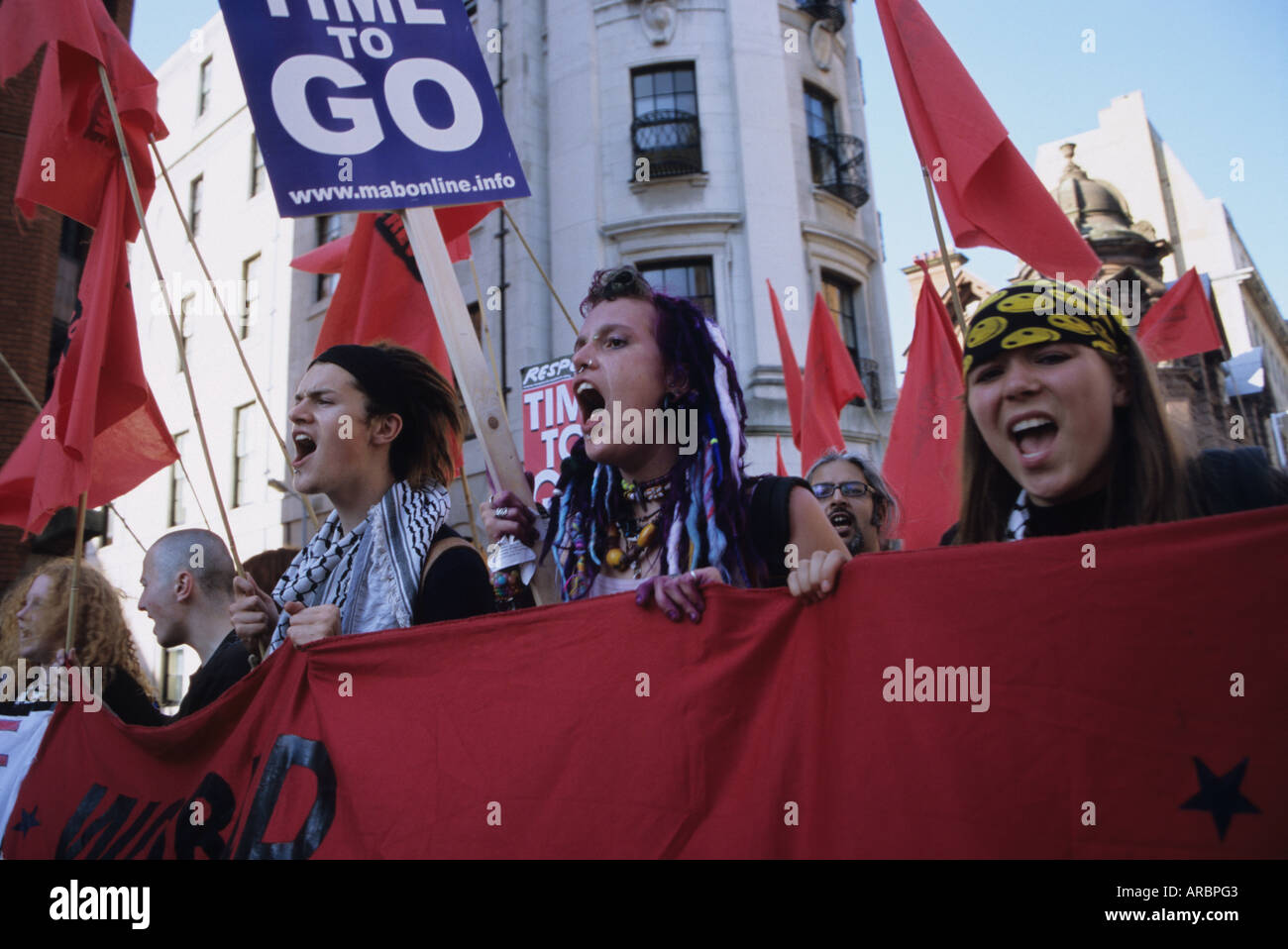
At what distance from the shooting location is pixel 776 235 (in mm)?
13992

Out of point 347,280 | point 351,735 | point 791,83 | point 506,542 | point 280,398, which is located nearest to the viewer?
point 351,735

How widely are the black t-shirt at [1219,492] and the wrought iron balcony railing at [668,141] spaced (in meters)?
12.9

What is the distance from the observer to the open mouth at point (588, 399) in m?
2.62

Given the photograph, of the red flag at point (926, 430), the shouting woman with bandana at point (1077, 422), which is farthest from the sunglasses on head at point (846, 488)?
the shouting woman with bandana at point (1077, 422)

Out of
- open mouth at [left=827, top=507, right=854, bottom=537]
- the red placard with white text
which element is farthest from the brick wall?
open mouth at [left=827, top=507, right=854, bottom=537]

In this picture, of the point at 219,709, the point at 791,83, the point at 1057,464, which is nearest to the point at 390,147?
the point at 219,709

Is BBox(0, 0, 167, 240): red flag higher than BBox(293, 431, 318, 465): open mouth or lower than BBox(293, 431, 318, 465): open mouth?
higher

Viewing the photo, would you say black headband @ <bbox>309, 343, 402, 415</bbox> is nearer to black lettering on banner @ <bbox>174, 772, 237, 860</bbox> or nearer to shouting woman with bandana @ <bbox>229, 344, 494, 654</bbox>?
shouting woman with bandana @ <bbox>229, 344, 494, 654</bbox>

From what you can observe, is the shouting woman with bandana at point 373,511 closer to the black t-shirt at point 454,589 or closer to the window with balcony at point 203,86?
the black t-shirt at point 454,589

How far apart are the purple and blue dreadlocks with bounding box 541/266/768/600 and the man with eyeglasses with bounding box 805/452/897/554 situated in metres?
1.81

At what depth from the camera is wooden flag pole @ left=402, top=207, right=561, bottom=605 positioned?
291cm
